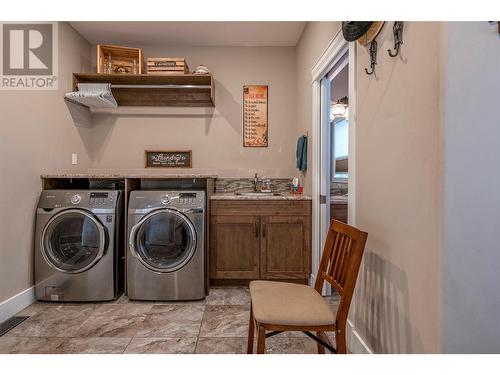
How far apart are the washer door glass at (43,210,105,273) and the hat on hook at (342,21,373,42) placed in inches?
91.1

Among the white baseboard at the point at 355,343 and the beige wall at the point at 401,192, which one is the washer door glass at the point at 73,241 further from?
the beige wall at the point at 401,192

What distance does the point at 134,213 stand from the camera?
2490 mm

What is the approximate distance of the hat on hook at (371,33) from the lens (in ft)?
4.66

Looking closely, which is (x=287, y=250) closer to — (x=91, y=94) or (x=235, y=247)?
(x=235, y=247)

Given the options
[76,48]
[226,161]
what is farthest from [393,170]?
[76,48]

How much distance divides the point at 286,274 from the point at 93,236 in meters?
1.78

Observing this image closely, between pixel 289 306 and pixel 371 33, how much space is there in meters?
1.42

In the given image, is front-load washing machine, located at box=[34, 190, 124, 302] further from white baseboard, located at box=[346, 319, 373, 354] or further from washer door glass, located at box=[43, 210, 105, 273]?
white baseboard, located at box=[346, 319, 373, 354]

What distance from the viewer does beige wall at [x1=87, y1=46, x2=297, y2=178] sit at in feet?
11.4

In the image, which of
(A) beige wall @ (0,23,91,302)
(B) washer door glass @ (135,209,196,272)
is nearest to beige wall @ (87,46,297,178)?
(A) beige wall @ (0,23,91,302)

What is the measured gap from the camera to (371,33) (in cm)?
150

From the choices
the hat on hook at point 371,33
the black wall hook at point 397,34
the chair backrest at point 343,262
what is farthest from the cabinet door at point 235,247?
the black wall hook at point 397,34
